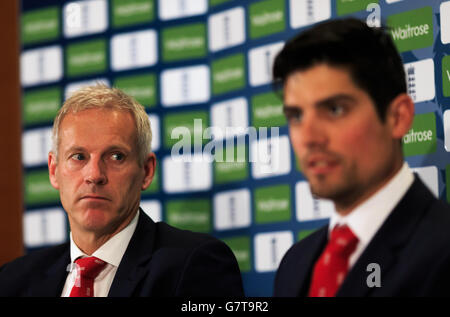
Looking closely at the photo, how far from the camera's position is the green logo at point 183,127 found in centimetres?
239

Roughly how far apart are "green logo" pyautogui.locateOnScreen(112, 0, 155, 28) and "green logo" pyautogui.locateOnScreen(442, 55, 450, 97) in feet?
4.05

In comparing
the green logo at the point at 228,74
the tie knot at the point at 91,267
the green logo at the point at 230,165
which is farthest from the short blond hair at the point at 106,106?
the green logo at the point at 228,74

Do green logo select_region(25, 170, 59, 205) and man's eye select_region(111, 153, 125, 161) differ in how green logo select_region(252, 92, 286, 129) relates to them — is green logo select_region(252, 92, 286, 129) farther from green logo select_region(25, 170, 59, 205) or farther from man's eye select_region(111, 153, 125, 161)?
green logo select_region(25, 170, 59, 205)

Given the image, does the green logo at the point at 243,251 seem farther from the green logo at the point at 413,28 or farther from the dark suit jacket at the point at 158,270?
the green logo at the point at 413,28

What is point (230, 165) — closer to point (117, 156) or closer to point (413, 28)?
point (117, 156)

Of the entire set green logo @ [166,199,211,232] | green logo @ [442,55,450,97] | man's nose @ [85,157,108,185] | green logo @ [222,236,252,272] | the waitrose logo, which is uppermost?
the waitrose logo

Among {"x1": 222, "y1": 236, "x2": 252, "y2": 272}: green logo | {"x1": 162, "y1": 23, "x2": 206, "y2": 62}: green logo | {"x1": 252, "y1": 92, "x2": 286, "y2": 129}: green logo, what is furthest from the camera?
{"x1": 162, "y1": 23, "x2": 206, "y2": 62}: green logo

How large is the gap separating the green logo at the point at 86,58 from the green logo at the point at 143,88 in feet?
0.53

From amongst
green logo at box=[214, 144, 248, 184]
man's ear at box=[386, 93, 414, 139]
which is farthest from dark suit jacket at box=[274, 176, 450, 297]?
green logo at box=[214, 144, 248, 184]

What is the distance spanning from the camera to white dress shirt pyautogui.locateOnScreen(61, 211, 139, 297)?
5.74 ft

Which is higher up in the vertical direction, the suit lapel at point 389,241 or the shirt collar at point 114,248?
the suit lapel at point 389,241

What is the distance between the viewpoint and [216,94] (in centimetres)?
239

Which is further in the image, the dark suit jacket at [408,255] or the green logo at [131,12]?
the green logo at [131,12]

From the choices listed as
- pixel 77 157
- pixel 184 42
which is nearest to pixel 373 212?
pixel 77 157
